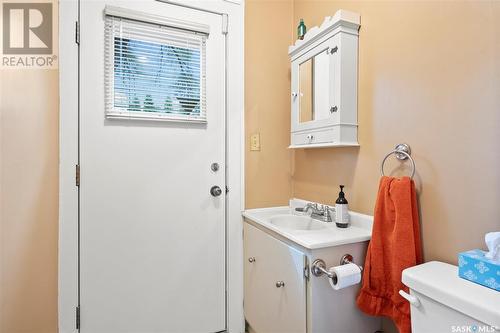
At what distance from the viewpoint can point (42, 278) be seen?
1.40 m

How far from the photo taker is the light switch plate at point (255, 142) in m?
1.83

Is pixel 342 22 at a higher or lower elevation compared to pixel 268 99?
higher

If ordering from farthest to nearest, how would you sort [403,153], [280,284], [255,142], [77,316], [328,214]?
[255,142] < [328,214] < [77,316] < [280,284] < [403,153]

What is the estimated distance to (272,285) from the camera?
1398 millimetres

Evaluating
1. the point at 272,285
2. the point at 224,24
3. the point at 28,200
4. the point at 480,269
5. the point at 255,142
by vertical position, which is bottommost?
the point at 272,285

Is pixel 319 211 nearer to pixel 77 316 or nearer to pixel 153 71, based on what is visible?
pixel 153 71

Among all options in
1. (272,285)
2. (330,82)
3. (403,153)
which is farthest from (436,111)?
(272,285)

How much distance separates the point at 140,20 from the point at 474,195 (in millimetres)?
1788

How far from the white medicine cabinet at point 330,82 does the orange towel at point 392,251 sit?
388 mm

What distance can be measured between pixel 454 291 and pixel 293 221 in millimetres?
1009

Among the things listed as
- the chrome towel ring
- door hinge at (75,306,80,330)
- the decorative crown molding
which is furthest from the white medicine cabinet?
door hinge at (75,306,80,330)

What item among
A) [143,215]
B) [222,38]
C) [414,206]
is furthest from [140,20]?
[414,206]

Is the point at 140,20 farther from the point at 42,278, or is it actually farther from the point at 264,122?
the point at 42,278

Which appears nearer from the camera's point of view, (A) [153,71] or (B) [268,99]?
(A) [153,71]
